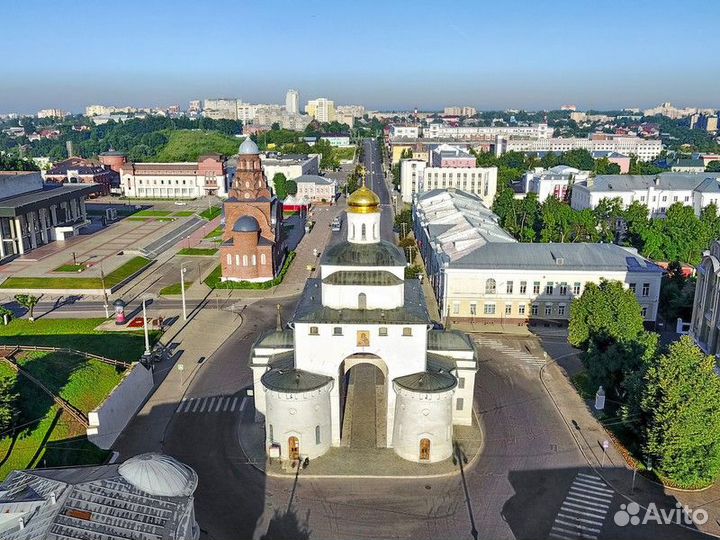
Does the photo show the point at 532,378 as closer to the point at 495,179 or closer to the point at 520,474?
the point at 520,474

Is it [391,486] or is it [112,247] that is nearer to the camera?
[391,486]

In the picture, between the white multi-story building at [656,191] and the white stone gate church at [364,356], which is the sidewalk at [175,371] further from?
the white multi-story building at [656,191]

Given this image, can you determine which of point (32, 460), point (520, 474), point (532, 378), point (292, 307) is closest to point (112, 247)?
point (292, 307)

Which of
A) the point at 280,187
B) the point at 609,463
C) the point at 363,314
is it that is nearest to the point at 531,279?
the point at 609,463

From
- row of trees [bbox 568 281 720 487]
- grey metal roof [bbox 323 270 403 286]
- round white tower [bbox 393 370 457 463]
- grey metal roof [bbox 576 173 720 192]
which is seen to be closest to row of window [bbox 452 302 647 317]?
row of trees [bbox 568 281 720 487]

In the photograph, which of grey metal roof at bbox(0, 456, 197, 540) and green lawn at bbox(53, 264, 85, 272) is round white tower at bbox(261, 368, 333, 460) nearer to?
grey metal roof at bbox(0, 456, 197, 540)

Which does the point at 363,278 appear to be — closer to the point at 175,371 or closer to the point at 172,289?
the point at 175,371
